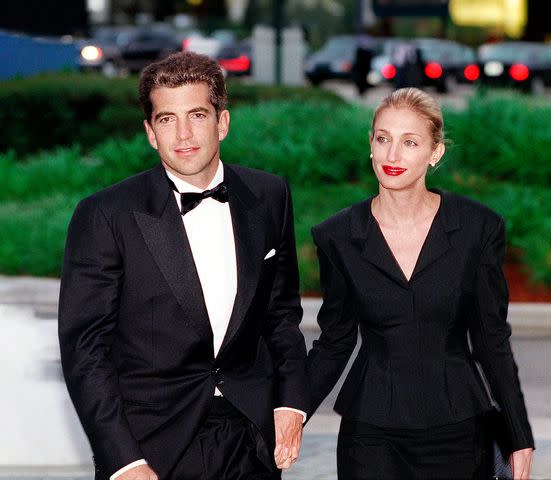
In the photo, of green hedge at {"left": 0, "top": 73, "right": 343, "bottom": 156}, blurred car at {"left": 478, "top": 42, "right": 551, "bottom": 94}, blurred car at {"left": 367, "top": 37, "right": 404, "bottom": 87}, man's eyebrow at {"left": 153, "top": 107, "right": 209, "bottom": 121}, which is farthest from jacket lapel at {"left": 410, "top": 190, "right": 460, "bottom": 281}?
blurred car at {"left": 478, "top": 42, "right": 551, "bottom": 94}

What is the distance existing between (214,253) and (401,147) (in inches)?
27.5

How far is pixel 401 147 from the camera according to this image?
438 centimetres

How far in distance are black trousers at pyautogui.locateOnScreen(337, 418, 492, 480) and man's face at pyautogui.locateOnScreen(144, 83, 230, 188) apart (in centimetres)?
101

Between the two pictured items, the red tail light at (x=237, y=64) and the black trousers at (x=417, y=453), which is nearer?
the black trousers at (x=417, y=453)

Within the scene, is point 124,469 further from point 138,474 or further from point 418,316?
point 418,316

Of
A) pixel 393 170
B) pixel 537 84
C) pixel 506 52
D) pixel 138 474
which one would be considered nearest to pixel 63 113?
pixel 393 170

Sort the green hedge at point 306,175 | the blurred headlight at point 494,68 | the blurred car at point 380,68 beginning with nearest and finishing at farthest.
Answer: the green hedge at point 306,175, the blurred car at point 380,68, the blurred headlight at point 494,68

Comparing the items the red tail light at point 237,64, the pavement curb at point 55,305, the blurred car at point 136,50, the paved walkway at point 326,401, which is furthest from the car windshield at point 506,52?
the paved walkway at point 326,401

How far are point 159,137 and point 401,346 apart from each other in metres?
1.03

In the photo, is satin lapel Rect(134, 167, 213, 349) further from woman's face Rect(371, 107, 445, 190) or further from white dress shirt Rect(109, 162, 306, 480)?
woman's face Rect(371, 107, 445, 190)

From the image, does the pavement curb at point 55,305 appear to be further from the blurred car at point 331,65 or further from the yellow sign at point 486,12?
the yellow sign at point 486,12

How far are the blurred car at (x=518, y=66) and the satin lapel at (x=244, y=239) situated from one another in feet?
140

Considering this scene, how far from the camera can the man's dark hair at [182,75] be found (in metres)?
4.16

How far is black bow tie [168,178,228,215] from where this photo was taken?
426cm
